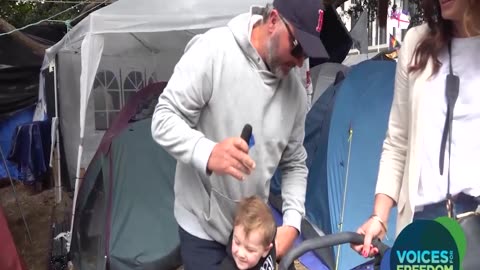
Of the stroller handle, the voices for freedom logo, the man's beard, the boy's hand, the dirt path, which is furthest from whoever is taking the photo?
the dirt path

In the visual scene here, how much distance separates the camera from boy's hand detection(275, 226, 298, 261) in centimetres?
169

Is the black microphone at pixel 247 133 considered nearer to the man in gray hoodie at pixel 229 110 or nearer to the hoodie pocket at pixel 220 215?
the man in gray hoodie at pixel 229 110

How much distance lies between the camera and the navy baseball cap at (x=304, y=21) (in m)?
1.49

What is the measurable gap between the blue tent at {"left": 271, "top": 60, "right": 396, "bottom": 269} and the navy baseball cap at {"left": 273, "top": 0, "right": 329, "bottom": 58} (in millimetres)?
2300

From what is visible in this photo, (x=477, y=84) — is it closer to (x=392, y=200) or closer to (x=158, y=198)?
(x=392, y=200)

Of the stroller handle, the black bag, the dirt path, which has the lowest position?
the dirt path

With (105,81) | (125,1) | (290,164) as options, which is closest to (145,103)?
(125,1)

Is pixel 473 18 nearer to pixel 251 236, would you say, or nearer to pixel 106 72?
pixel 251 236

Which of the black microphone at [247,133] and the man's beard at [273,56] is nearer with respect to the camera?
the black microphone at [247,133]

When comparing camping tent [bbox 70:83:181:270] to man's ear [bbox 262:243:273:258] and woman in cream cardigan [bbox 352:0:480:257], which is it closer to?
man's ear [bbox 262:243:273:258]

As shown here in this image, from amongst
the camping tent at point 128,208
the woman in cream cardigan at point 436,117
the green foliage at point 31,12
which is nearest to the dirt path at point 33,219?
the camping tent at point 128,208

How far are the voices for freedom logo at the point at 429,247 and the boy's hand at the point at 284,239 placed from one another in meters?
0.75

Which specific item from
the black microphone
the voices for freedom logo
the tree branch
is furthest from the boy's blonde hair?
the tree branch

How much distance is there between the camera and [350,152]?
382cm
